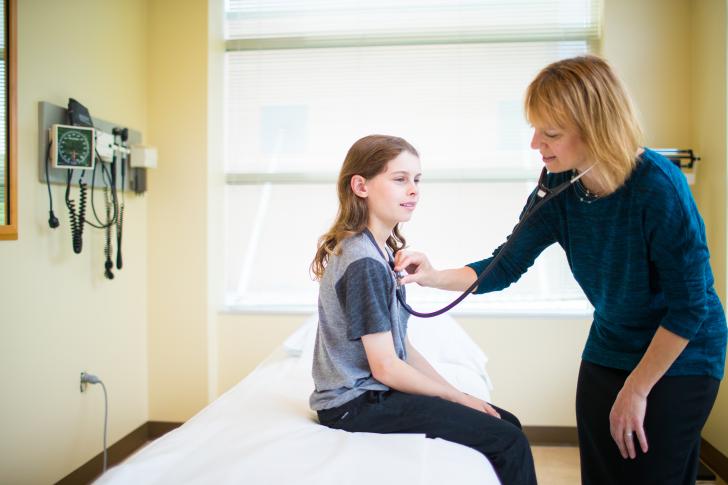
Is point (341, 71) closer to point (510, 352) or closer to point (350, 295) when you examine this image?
point (510, 352)

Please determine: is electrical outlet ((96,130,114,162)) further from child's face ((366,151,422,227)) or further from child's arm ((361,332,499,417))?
child's arm ((361,332,499,417))

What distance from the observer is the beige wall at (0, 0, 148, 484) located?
6.24 feet

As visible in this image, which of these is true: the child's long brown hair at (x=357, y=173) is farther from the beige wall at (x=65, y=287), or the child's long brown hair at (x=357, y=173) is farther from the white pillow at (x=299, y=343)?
the beige wall at (x=65, y=287)

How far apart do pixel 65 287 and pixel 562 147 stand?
1.86 m

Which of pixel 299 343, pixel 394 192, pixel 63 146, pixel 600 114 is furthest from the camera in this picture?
pixel 299 343

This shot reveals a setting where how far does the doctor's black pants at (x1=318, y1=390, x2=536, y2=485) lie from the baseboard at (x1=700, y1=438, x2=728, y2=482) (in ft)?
5.16

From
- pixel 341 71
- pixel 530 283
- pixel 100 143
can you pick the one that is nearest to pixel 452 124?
pixel 341 71

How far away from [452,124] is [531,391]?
1.36m

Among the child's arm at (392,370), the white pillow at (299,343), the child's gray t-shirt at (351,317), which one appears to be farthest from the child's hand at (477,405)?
the white pillow at (299,343)

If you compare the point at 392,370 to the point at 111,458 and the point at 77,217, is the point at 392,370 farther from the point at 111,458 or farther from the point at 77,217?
the point at 111,458

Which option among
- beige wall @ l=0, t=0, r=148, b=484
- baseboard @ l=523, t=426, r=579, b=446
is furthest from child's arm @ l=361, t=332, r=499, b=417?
baseboard @ l=523, t=426, r=579, b=446

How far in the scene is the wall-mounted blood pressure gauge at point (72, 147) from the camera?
1979 mm

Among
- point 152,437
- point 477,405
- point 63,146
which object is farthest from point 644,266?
point 152,437

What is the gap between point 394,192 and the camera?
4.59 ft
